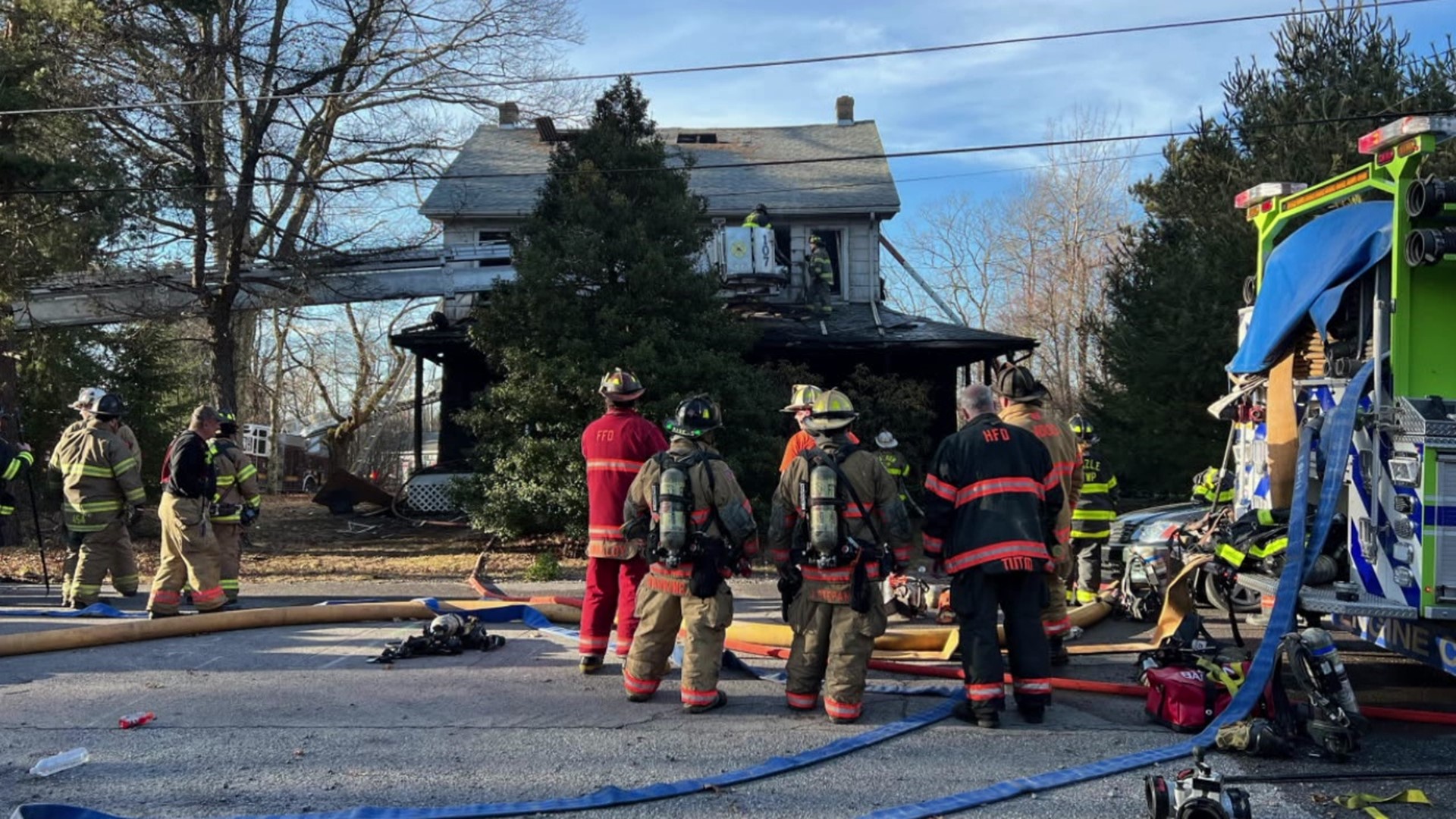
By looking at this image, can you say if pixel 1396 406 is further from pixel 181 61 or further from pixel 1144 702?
pixel 181 61

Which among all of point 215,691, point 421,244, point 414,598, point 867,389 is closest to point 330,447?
point 421,244

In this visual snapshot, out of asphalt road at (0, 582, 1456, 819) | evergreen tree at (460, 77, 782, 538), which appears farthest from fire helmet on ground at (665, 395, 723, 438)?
evergreen tree at (460, 77, 782, 538)

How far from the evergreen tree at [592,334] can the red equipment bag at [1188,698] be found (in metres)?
7.68

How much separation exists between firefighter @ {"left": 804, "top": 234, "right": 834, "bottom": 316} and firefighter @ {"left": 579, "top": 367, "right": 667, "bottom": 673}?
38.7 ft

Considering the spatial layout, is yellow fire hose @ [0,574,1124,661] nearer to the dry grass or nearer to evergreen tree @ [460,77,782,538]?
the dry grass

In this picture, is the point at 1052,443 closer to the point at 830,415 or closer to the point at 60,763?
the point at 830,415

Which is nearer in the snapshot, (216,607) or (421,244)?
(216,607)

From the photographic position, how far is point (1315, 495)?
5.91 meters

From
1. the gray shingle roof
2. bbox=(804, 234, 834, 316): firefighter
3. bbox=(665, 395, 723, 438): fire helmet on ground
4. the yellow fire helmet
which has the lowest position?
bbox=(665, 395, 723, 438): fire helmet on ground

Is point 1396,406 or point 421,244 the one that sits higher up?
point 421,244

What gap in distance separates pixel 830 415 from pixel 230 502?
20.3 feet

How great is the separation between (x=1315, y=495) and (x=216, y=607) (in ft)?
26.7

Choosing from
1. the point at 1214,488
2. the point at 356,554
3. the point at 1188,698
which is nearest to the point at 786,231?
the point at 356,554

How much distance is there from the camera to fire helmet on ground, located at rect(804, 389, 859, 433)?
566 cm
